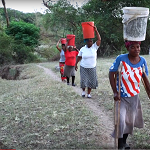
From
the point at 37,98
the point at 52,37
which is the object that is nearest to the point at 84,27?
the point at 37,98

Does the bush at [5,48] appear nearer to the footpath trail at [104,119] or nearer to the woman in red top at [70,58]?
the woman in red top at [70,58]

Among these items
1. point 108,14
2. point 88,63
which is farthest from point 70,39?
point 108,14

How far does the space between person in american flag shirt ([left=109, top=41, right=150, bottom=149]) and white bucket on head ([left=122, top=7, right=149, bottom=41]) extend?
91mm

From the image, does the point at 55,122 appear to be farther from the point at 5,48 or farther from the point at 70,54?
the point at 5,48

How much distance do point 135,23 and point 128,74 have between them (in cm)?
73

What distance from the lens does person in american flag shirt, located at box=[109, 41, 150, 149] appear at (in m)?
3.24

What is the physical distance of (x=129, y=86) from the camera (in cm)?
331

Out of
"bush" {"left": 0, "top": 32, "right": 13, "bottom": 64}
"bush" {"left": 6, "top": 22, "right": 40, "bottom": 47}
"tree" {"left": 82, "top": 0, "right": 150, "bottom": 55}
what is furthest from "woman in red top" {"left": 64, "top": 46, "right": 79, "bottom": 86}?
"bush" {"left": 6, "top": 22, "right": 40, "bottom": 47}

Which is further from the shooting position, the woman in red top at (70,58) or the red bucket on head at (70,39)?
the woman in red top at (70,58)

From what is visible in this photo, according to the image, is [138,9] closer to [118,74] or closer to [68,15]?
[118,74]

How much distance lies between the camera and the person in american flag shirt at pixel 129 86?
10.6 ft

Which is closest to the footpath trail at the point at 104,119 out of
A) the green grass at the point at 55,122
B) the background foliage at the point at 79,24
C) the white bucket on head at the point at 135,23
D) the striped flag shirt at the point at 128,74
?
Answer: the green grass at the point at 55,122

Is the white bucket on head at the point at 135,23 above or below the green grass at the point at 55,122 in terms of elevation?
above

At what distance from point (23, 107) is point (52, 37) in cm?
2258
